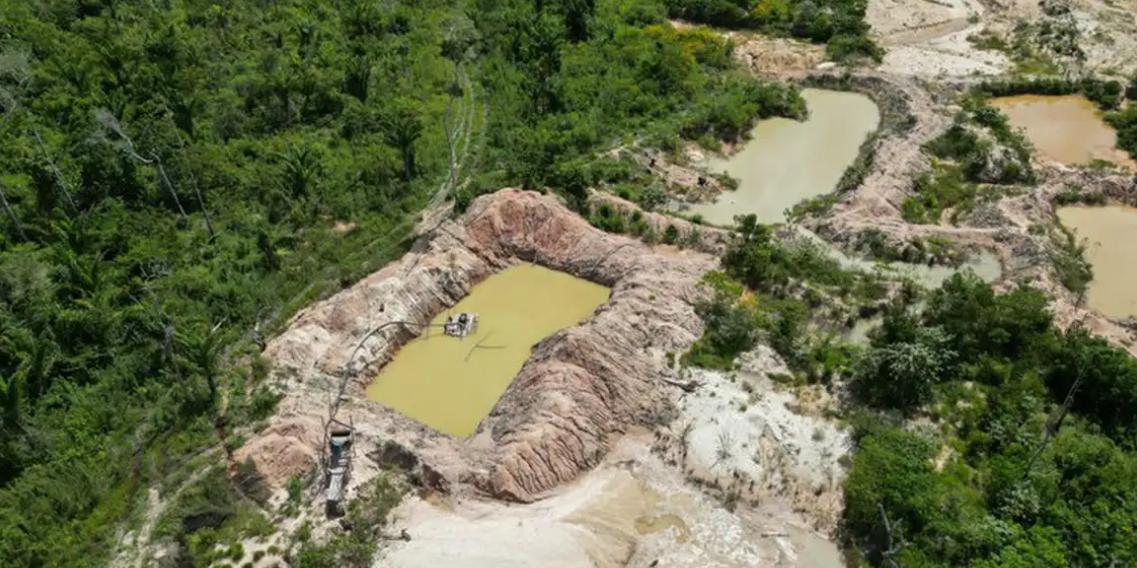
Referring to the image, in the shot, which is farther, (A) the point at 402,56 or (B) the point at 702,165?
(A) the point at 402,56

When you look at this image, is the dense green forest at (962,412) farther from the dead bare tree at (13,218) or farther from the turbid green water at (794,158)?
the dead bare tree at (13,218)

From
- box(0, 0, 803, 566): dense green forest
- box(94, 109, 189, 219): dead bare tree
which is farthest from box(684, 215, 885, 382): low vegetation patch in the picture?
box(94, 109, 189, 219): dead bare tree

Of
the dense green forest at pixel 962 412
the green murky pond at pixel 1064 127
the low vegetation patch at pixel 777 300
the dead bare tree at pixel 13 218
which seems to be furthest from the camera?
the green murky pond at pixel 1064 127

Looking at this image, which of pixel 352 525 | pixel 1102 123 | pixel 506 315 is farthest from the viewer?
pixel 1102 123

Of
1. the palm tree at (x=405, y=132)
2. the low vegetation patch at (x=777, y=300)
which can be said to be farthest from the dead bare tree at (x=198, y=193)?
the low vegetation patch at (x=777, y=300)

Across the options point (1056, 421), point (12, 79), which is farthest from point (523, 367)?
point (12, 79)

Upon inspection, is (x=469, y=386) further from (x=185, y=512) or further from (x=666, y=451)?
(x=185, y=512)

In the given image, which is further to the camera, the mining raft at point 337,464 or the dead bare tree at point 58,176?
the dead bare tree at point 58,176

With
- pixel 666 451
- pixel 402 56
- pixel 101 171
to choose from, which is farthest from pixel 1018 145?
pixel 101 171

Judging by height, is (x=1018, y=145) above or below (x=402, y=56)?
below
